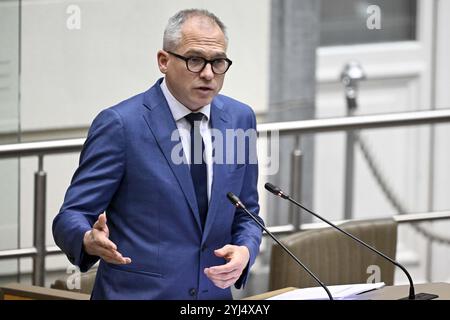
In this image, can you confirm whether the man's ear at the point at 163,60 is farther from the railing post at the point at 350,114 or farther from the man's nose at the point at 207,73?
the railing post at the point at 350,114

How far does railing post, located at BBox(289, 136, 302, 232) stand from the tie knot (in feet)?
5.99

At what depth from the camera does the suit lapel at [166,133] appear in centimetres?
375

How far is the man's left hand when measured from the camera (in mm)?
3547

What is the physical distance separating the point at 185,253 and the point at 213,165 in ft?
0.80

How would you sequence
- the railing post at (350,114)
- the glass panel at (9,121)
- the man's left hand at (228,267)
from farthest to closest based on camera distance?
the railing post at (350,114), the glass panel at (9,121), the man's left hand at (228,267)

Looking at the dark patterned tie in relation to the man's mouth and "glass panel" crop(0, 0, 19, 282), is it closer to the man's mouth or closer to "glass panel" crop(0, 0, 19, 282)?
the man's mouth

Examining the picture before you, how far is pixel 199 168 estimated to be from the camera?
12.5 feet

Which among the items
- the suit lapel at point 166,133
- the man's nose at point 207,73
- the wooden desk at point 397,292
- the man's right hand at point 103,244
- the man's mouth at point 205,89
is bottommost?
the wooden desk at point 397,292

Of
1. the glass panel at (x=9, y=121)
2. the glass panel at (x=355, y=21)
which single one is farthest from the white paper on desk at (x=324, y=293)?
the glass panel at (x=355, y=21)

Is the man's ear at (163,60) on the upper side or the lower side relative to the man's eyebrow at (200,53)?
lower

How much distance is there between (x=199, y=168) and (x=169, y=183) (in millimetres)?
108

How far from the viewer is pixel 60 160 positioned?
537cm
